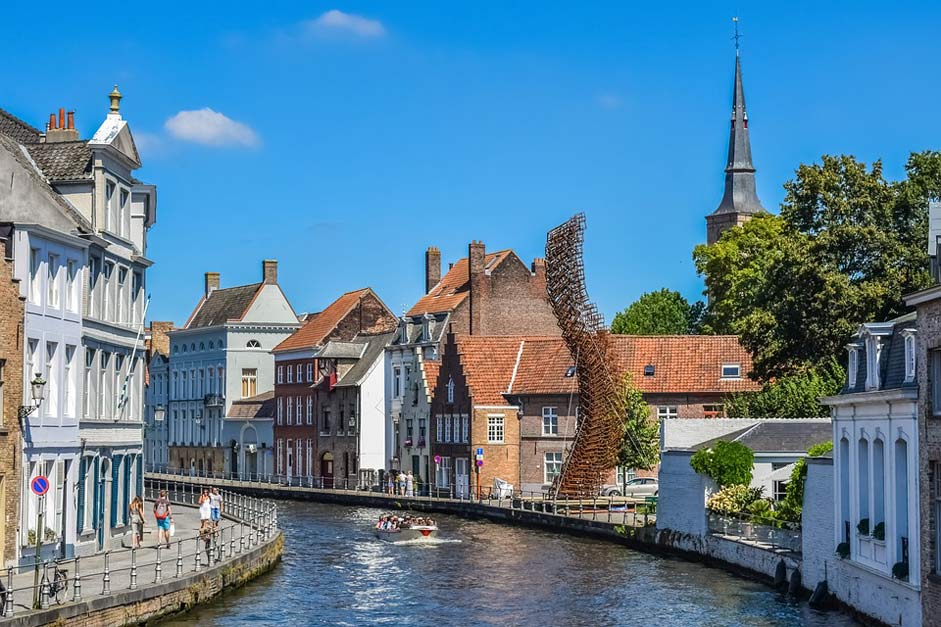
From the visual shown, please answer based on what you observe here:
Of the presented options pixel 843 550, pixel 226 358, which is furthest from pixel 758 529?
pixel 226 358

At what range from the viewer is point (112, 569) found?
36.5 m

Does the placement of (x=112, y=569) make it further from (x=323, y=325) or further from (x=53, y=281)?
(x=323, y=325)

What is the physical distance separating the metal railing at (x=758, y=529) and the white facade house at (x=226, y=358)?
240 ft

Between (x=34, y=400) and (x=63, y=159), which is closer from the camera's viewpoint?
(x=34, y=400)

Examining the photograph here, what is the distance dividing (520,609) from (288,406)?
73.2m

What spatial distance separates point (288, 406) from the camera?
366 feet

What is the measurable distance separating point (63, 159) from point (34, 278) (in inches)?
275

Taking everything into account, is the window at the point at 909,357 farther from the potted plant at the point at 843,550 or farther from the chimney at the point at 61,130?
the chimney at the point at 61,130

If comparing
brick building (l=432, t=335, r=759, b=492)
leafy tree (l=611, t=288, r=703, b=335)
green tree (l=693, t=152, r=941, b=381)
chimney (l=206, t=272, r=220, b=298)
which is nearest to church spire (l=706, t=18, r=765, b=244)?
leafy tree (l=611, t=288, r=703, b=335)

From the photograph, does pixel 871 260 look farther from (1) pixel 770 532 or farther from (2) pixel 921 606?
(2) pixel 921 606

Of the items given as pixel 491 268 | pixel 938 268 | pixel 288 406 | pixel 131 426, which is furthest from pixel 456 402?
pixel 938 268

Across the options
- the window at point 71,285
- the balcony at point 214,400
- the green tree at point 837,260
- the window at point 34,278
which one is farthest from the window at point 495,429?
the window at point 34,278

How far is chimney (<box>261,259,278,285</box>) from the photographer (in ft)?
400

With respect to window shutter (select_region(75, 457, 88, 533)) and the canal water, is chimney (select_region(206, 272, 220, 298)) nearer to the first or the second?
the canal water
